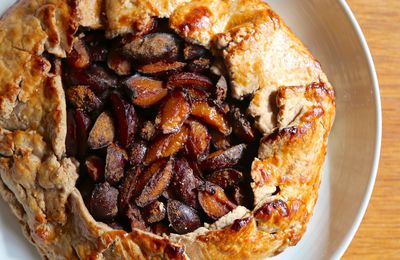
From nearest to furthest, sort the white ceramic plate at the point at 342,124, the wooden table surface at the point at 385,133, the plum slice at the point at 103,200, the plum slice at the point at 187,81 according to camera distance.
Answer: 1. the plum slice at the point at 103,200
2. the plum slice at the point at 187,81
3. the white ceramic plate at the point at 342,124
4. the wooden table surface at the point at 385,133

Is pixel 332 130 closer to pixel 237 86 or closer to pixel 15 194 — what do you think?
pixel 237 86

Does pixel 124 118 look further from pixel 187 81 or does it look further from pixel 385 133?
pixel 385 133

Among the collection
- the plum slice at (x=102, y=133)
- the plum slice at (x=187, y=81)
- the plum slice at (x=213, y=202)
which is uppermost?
the plum slice at (x=102, y=133)

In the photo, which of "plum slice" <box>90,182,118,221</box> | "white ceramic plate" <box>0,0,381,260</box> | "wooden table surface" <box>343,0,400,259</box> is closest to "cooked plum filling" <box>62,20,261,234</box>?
"plum slice" <box>90,182,118,221</box>

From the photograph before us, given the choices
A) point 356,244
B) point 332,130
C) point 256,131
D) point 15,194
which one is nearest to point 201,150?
point 256,131

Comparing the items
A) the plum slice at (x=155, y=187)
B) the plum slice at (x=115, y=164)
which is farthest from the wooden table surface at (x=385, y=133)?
the plum slice at (x=115, y=164)

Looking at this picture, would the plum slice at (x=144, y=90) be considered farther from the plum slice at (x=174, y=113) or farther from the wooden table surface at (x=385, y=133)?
the wooden table surface at (x=385, y=133)
